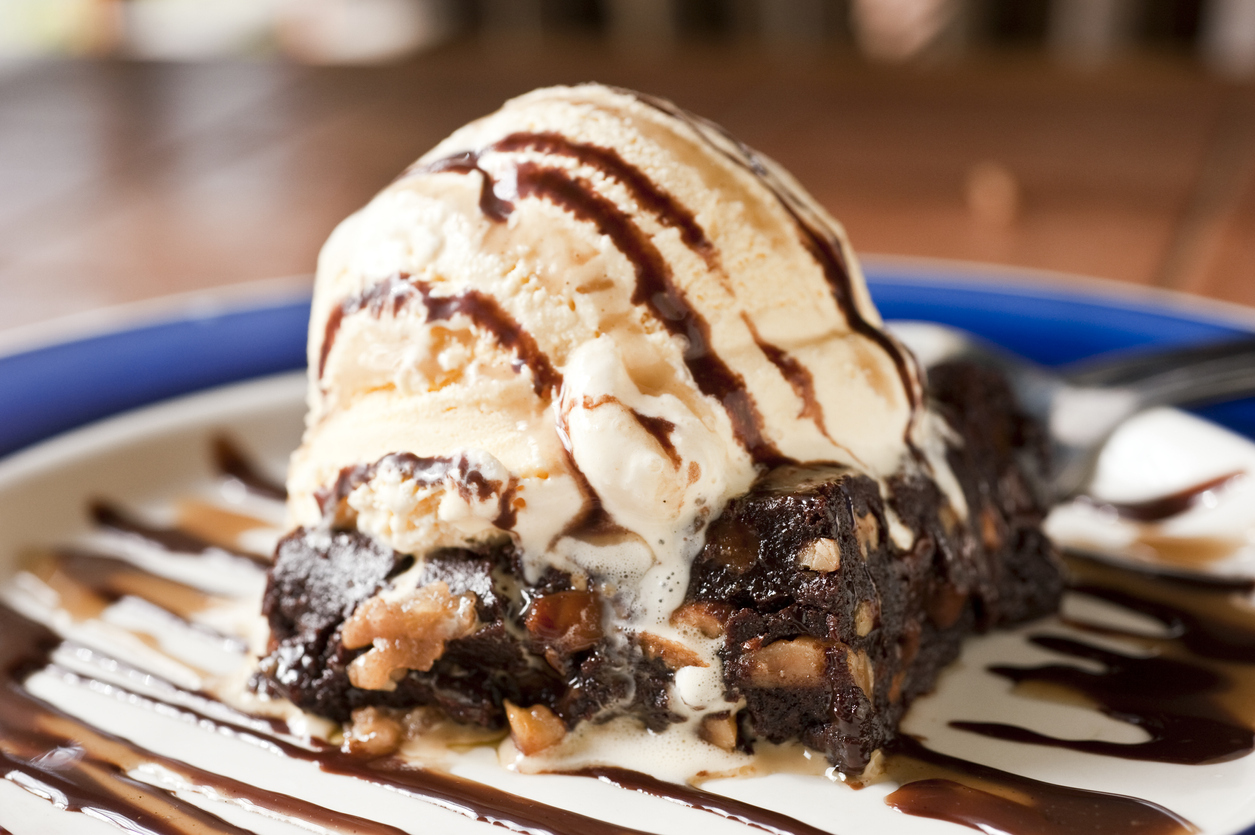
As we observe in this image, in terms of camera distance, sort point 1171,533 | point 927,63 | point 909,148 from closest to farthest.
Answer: point 1171,533, point 909,148, point 927,63

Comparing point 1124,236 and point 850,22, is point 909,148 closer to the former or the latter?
point 1124,236

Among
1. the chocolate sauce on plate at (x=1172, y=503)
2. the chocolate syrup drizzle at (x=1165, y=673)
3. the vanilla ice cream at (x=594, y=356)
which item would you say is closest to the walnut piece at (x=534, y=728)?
the vanilla ice cream at (x=594, y=356)

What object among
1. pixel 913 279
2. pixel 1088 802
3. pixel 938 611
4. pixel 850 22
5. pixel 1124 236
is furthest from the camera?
pixel 850 22

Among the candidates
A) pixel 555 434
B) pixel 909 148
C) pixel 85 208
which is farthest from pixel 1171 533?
pixel 85 208

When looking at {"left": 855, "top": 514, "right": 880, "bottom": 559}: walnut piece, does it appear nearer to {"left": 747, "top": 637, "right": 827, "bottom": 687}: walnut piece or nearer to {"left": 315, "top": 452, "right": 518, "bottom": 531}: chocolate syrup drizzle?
{"left": 747, "top": 637, "right": 827, "bottom": 687}: walnut piece

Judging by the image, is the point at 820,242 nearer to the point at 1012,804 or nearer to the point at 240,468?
the point at 1012,804

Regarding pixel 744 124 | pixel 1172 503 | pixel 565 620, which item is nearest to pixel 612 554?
pixel 565 620

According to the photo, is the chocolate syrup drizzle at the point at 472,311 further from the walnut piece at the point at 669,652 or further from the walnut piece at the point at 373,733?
the walnut piece at the point at 373,733
